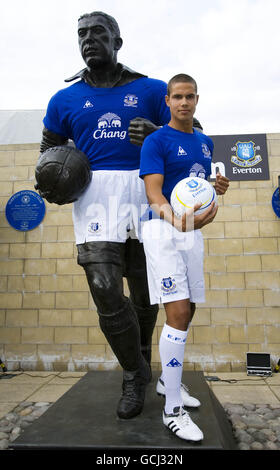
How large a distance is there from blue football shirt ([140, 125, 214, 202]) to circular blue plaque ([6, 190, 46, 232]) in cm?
324

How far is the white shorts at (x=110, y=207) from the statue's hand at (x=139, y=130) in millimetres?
177

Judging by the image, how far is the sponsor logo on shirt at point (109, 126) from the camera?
1.77 m

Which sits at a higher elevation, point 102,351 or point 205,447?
point 205,447

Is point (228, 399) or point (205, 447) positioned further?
point (228, 399)

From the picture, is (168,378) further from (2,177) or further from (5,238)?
(2,177)

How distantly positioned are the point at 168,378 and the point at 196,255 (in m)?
0.55

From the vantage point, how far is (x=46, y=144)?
1.98m

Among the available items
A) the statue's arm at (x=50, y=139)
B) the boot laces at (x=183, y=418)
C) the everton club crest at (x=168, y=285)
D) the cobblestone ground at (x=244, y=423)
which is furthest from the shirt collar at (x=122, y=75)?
the cobblestone ground at (x=244, y=423)

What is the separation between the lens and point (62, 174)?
162cm

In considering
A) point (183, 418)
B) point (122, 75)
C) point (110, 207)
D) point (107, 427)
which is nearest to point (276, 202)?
point (122, 75)

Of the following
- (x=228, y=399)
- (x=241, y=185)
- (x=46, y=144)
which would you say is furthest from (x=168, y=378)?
(x=241, y=185)

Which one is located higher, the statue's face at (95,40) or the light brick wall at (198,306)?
the statue's face at (95,40)

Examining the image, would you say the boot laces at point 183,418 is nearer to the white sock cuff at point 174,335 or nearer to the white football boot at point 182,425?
the white football boot at point 182,425

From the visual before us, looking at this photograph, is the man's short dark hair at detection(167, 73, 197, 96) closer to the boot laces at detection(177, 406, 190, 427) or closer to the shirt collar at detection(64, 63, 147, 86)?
the shirt collar at detection(64, 63, 147, 86)
